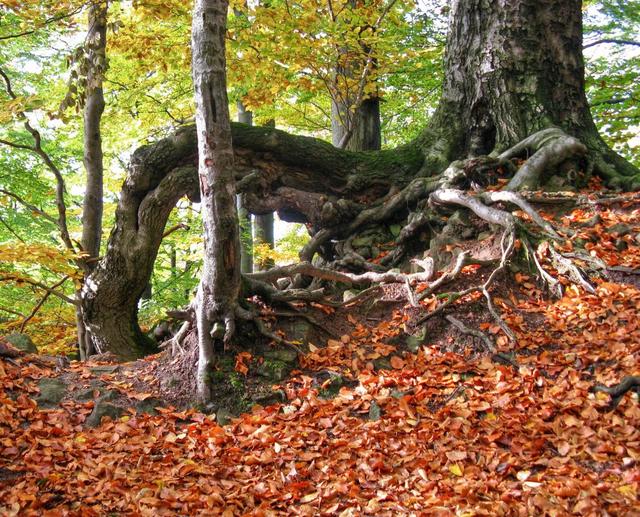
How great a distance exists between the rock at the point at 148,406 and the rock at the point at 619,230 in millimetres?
4735

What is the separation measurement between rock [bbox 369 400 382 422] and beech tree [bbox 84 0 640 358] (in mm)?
1910

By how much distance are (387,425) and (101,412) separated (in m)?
2.40

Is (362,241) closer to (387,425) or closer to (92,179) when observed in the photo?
(387,425)

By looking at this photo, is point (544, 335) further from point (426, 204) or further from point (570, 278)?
point (426, 204)

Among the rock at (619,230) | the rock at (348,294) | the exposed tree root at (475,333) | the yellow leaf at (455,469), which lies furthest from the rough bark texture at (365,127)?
the yellow leaf at (455,469)

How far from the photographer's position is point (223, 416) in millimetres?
4453

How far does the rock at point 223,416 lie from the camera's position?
440cm

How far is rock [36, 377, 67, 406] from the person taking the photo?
4.50m

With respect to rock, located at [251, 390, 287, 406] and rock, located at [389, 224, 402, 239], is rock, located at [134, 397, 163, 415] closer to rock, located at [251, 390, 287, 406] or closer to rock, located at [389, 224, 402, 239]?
rock, located at [251, 390, 287, 406]

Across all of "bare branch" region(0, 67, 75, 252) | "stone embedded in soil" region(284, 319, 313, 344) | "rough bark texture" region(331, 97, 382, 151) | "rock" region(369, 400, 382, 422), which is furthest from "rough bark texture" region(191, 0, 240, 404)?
"rough bark texture" region(331, 97, 382, 151)

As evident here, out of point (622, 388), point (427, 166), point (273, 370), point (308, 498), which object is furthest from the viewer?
point (427, 166)

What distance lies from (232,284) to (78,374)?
6.07 feet

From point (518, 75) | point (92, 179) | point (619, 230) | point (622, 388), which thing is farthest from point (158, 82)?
point (622, 388)

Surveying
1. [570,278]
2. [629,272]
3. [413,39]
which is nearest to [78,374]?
[570,278]
